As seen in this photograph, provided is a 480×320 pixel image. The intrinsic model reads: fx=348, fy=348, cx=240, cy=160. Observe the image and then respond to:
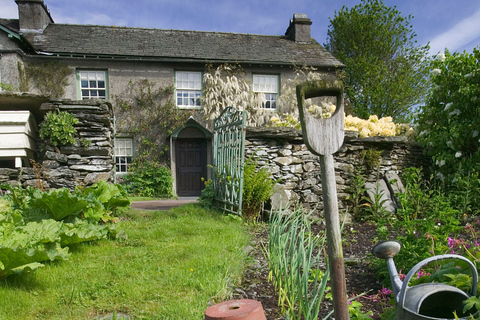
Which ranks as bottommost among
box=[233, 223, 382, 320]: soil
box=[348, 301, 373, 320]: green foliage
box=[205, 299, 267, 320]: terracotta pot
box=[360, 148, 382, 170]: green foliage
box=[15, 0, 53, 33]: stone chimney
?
box=[233, 223, 382, 320]: soil

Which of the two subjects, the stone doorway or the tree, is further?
the tree

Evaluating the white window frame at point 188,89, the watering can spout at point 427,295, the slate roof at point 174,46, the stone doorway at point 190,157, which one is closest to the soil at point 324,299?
the watering can spout at point 427,295

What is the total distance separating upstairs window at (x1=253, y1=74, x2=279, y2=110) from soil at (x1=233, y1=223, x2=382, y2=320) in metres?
9.47

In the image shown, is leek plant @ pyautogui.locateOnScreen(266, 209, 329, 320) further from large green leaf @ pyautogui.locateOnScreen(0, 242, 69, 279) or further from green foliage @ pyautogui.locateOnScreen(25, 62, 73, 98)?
green foliage @ pyautogui.locateOnScreen(25, 62, 73, 98)

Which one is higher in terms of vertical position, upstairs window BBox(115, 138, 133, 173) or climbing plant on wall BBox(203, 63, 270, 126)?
climbing plant on wall BBox(203, 63, 270, 126)

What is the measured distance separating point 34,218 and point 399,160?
6580 millimetres

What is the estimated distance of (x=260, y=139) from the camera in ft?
20.5

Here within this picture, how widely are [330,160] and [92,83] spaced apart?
12319 millimetres

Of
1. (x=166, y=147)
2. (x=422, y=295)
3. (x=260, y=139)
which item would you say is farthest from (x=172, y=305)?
(x=166, y=147)

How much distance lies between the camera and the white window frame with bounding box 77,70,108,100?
1205 centimetres

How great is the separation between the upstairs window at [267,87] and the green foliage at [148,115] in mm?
2816

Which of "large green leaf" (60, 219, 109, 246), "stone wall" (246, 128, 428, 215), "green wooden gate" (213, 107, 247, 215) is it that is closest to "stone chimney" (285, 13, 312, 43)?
"stone wall" (246, 128, 428, 215)

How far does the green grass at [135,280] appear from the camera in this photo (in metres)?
2.20

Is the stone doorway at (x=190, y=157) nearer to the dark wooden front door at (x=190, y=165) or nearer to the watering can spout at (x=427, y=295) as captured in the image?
the dark wooden front door at (x=190, y=165)
